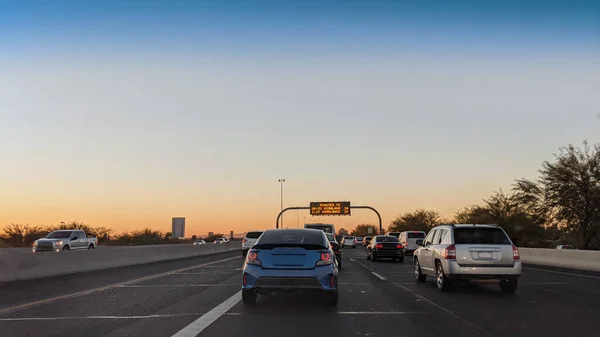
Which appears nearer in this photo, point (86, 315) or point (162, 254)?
point (86, 315)

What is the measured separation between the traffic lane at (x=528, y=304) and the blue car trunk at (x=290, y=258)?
2.96 metres

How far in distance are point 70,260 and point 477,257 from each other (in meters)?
16.0

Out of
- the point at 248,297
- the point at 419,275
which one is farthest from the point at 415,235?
the point at 248,297

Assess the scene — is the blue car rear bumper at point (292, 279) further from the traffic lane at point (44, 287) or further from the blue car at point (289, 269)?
the traffic lane at point (44, 287)

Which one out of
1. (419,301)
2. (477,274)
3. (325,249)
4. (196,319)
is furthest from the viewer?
(477,274)

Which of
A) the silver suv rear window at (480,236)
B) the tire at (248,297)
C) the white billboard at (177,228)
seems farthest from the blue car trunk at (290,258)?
the white billboard at (177,228)

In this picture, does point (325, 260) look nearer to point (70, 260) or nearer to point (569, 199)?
point (70, 260)

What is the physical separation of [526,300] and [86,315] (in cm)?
946

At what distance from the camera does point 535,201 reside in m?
44.9

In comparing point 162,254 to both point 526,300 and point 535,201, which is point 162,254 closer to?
point 526,300

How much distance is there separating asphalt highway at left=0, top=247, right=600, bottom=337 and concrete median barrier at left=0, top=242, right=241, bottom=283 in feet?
6.38

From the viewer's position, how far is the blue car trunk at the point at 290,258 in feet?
35.3

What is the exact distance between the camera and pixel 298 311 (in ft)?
34.7

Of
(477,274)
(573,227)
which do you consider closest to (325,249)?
(477,274)
